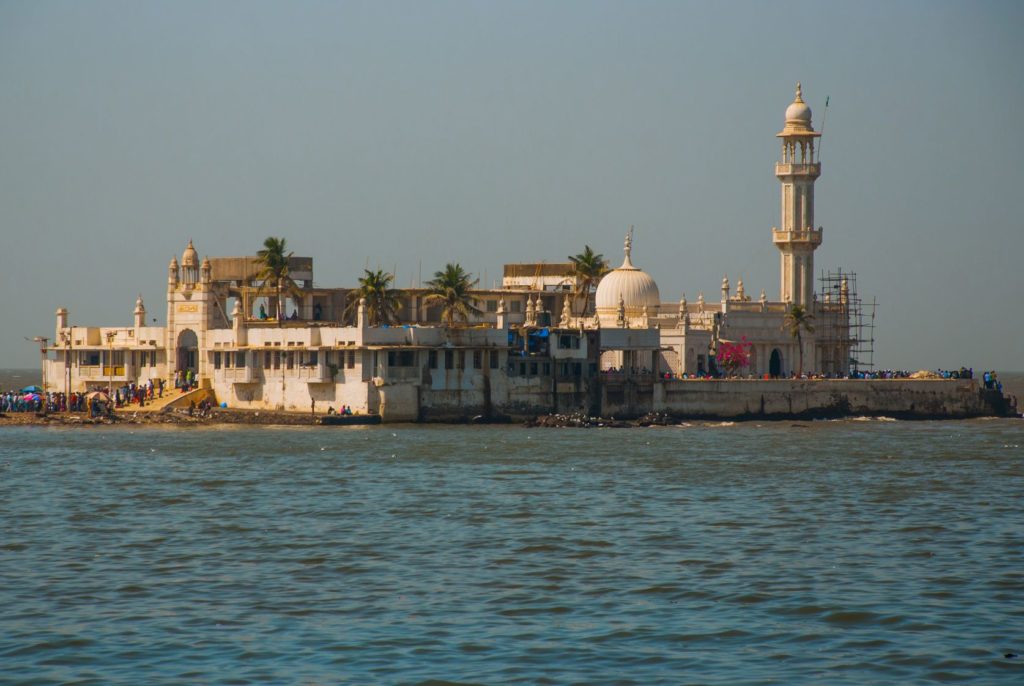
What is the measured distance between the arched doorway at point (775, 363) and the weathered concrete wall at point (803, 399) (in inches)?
386

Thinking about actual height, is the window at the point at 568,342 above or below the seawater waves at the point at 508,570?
above

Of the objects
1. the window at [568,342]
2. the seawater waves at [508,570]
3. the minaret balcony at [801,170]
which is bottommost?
the seawater waves at [508,570]

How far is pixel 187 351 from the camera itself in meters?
91.4

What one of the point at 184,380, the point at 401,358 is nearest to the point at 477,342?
the point at 401,358

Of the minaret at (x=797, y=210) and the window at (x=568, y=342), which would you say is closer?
the window at (x=568, y=342)

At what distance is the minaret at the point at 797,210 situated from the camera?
347 feet

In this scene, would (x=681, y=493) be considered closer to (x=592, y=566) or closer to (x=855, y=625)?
(x=592, y=566)

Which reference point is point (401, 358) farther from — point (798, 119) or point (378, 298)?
point (798, 119)

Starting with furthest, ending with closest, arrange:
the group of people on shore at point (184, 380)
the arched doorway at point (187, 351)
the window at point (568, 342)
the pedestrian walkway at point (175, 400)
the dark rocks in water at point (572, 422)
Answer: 1. the arched doorway at point (187, 351)
2. the group of people on shore at point (184, 380)
3. the window at point (568, 342)
4. the pedestrian walkway at point (175, 400)
5. the dark rocks in water at point (572, 422)

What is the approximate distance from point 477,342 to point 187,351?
17.8 m

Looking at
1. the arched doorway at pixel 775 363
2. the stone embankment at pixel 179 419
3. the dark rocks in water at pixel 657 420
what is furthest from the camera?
the arched doorway at pixel 775 363

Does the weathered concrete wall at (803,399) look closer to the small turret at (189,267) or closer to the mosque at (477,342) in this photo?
the mosque at (477,342)

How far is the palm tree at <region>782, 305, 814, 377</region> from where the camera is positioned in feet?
333

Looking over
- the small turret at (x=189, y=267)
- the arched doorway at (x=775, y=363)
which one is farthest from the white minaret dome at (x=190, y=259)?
the arched doorway at (x=775, y=363)
